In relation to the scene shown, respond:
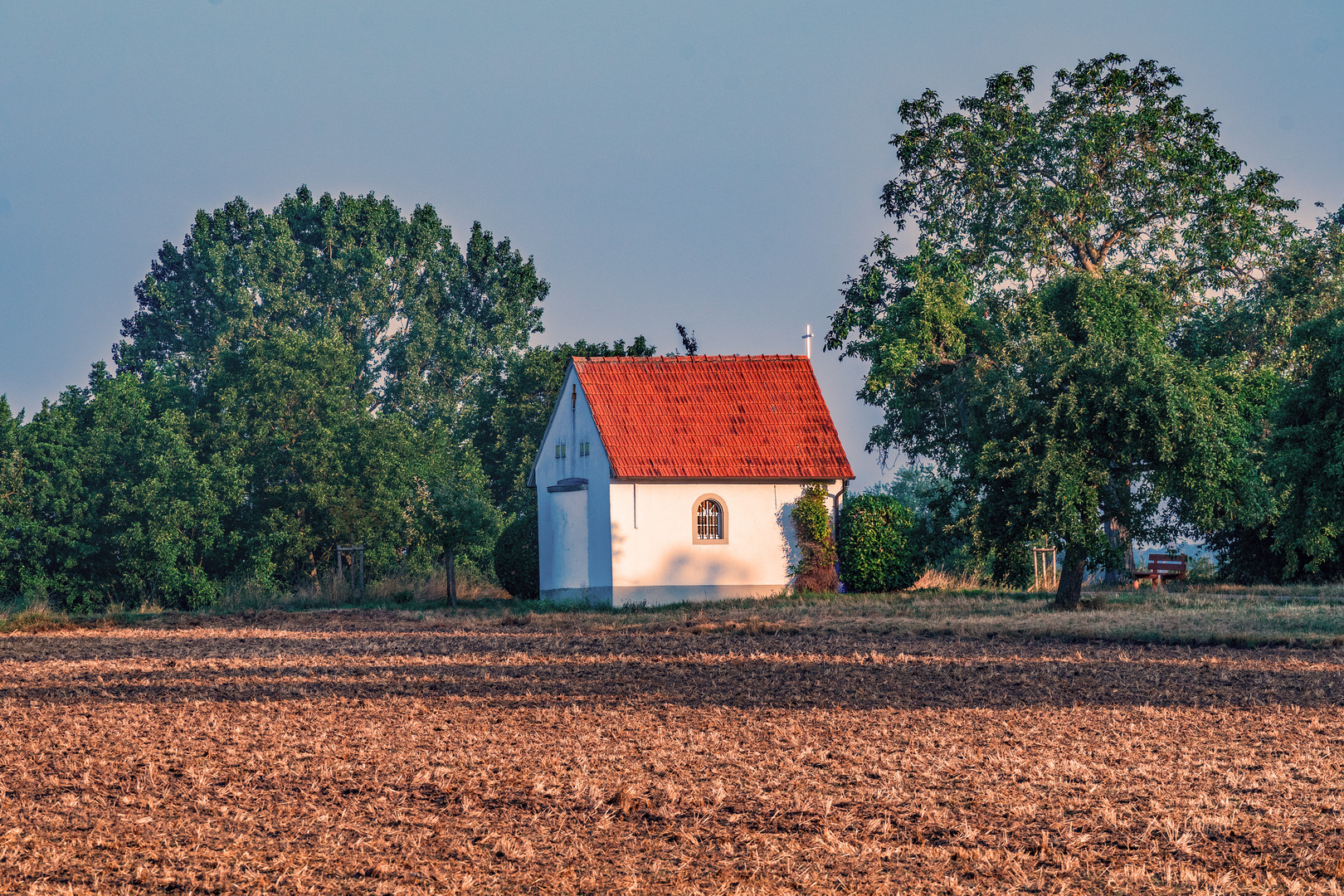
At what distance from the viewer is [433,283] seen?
213 ft

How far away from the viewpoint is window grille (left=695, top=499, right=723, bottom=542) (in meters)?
33.0

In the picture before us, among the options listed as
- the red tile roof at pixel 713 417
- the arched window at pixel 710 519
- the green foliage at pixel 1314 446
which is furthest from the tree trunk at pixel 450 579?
the green foliage at pixel 1314 446

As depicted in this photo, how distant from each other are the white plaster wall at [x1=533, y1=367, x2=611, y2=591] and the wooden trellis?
12.1 m

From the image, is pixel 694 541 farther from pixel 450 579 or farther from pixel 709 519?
pixel 450 579

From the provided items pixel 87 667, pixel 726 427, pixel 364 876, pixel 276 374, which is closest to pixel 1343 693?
pixel 364 876

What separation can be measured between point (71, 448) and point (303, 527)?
7.39 m

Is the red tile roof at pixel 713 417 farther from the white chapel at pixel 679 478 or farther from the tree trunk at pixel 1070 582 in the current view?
the tree trunk at pixel 1070 582

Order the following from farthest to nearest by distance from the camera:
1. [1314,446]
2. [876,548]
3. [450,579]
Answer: [450,579] → [876,548] → [1314,446]

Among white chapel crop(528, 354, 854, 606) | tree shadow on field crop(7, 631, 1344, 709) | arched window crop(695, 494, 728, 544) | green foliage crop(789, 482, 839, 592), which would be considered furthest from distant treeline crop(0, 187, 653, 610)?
tree shadow on field crop(7, 631, 1344, 709)

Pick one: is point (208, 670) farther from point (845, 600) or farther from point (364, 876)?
point (845, 600)

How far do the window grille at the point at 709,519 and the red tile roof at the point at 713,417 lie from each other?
830 mm

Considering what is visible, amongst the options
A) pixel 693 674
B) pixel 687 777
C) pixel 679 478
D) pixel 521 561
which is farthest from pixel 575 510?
pixel 687 777

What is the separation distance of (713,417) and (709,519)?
298cm

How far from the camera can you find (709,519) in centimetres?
3306
